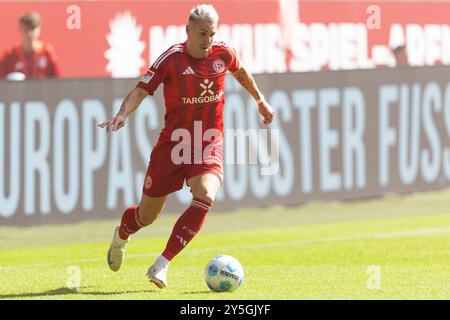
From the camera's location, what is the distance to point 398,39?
2503 cm

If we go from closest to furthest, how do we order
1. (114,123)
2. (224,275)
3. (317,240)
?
(114,123)
(224,275)
(317,240)

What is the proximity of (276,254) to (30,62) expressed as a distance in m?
6.39

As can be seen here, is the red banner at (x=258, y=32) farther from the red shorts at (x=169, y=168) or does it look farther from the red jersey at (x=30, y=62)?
the red shorts at (x=169, y=168)

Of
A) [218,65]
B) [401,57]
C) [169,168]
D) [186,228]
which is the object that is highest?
[401,57]

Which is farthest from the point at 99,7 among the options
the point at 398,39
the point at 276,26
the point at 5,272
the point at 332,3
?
the point at 5,272

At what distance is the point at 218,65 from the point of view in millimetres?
10594

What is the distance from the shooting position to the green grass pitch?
403 inches

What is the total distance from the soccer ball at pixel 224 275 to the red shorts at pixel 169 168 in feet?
2.70

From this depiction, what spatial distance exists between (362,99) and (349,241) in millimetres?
4017

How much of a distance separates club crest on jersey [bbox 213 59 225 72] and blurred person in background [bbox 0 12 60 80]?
778cm

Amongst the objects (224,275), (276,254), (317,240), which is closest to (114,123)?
(224,275)

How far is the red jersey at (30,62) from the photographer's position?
18.2 metres

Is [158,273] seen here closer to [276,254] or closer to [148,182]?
[148,182]
